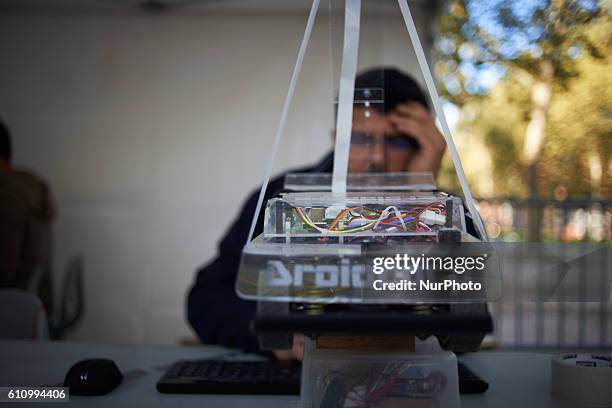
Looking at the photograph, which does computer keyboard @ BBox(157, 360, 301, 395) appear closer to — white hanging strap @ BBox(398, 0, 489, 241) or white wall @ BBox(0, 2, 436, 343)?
white hanging strap @ BBox(398, 0, 489, 241)

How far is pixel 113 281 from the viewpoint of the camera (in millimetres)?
3475

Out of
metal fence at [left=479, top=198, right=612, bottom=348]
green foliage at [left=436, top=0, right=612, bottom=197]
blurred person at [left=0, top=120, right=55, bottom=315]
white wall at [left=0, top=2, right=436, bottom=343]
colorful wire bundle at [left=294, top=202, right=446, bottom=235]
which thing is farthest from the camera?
white wall at [left=0, top=2, right=436, bottom=343]

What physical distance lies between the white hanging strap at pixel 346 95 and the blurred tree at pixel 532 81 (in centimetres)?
103

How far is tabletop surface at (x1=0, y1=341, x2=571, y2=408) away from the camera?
2.84 ft

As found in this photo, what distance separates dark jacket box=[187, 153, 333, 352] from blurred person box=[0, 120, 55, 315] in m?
0.65

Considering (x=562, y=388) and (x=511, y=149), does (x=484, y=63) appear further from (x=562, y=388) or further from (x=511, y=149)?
(x=562, y=388)

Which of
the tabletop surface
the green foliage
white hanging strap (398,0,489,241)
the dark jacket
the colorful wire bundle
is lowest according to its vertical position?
the tabletop surface

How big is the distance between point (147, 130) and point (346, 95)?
9.30ft

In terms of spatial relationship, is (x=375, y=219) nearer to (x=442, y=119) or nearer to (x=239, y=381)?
(x=442, y=119)

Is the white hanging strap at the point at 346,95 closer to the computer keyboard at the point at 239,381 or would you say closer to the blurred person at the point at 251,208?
the computer keyboard at the point at 239,381

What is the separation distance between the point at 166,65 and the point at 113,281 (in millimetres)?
1362

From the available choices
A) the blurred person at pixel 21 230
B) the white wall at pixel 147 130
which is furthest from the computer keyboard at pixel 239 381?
the white wall at pixel 147 130

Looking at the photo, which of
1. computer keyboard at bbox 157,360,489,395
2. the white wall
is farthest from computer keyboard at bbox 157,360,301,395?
the white wall

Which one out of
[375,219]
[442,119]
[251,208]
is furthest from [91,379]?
[251,208]
